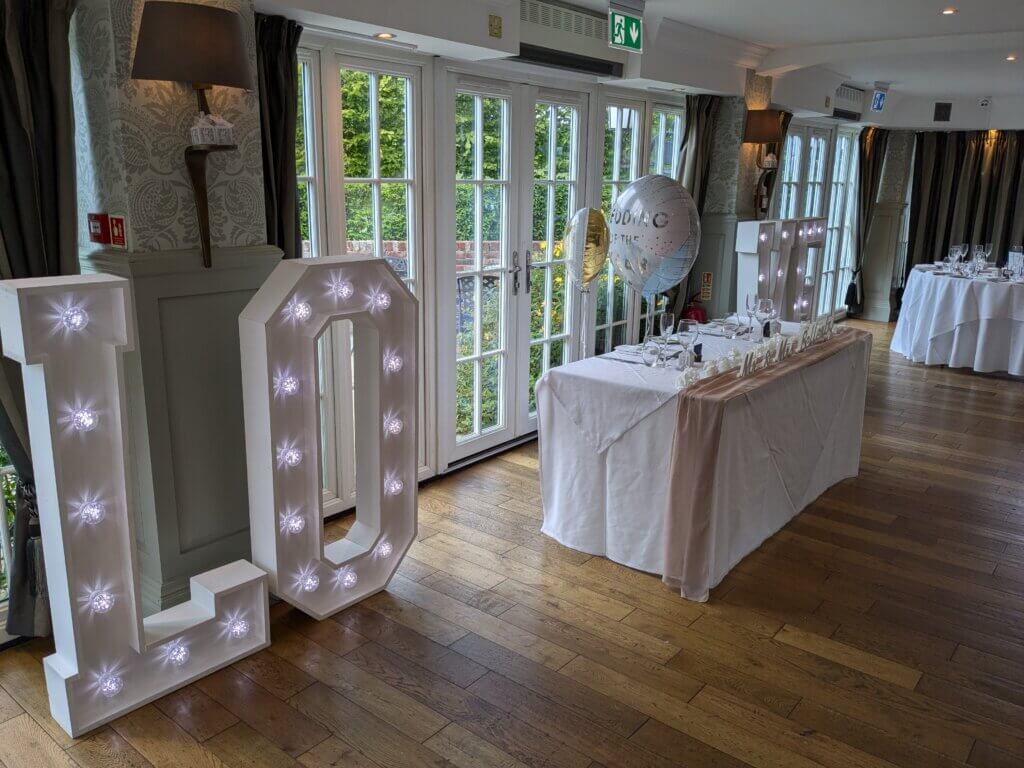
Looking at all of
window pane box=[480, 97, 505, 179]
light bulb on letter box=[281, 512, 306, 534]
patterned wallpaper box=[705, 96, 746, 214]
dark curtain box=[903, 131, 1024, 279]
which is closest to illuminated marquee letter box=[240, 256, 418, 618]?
light bulb on letter box=[281, 512, 306, 534]

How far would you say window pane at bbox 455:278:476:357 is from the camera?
445cm

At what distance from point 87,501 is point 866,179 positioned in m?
8.93

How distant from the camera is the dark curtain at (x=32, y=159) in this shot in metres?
2.40

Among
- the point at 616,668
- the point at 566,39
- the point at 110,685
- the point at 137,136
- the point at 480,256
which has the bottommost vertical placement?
the point at 616,668

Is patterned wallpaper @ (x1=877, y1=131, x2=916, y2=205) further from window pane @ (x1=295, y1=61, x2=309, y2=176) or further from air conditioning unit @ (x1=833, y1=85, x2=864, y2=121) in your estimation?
window pane @ (x1=295, y1=61, x2=309, y2=176)

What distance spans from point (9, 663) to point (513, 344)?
296cm

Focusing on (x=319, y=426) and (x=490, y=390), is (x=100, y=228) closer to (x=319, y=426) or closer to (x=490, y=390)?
(x=319, y=426)

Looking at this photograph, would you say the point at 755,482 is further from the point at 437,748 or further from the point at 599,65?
the point at 599,65

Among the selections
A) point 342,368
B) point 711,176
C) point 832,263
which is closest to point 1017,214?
point 832,263

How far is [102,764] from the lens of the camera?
2301 mm

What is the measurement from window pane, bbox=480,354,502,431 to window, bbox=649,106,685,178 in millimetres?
2029

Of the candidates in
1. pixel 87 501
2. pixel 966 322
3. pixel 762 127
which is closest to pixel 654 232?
pixel 87 501

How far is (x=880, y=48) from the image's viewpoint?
5391mm

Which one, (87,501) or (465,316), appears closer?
(87,501)
